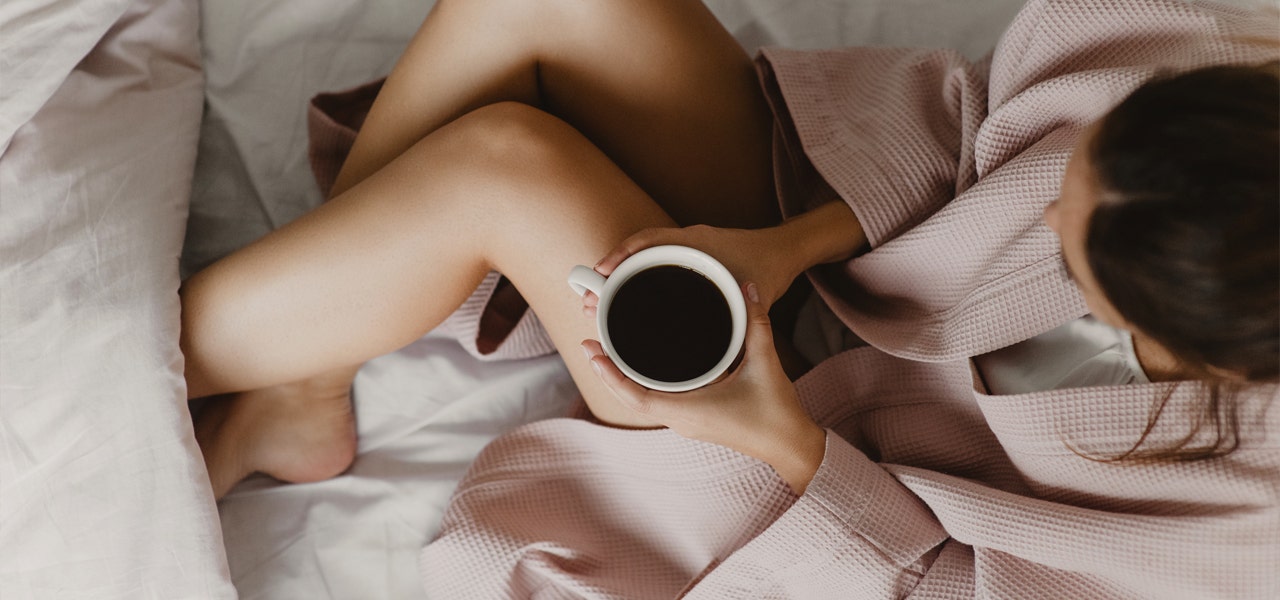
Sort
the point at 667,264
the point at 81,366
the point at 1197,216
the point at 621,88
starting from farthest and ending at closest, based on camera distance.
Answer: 1. the point at 621,88
2. the point at 81,366
3. the point at 667,264
4. the point at 1197,216

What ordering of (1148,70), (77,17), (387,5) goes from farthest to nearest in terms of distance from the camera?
(387,5) < (77,17) < (1148,70)

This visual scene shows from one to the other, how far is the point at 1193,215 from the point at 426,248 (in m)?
0.54

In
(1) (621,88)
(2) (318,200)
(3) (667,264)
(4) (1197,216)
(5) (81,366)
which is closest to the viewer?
(4) (1197,216)

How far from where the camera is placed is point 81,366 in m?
0.70

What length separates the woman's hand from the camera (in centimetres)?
62

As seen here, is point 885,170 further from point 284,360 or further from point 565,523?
point 284,360

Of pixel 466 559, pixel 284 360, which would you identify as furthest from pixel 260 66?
pixel 466 559

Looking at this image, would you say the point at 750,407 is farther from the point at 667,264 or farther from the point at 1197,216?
the point at 1197,216

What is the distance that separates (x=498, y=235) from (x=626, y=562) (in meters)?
0.31

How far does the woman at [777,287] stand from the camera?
66cm

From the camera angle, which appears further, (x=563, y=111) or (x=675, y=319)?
(x=563, y=111)

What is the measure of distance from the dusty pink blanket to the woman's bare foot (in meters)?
0.15

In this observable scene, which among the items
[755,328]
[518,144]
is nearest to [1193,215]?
[755,328]

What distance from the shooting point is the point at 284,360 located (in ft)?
2.54
